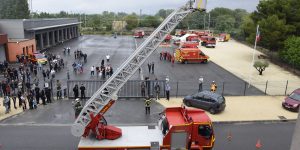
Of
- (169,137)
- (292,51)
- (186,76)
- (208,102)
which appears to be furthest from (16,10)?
(169,137)

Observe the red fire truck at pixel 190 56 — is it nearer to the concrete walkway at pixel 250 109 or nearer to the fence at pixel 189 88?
the fence at pixel 189 88

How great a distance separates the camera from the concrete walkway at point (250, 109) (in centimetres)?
1917

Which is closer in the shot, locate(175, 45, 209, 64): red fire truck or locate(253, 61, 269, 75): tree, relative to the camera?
locate(253, 61, 269, 75): tree

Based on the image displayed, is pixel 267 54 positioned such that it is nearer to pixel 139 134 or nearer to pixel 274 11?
pixel 274 11

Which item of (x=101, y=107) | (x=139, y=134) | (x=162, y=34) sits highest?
(x=162, y=34)

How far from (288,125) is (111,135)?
12.0m

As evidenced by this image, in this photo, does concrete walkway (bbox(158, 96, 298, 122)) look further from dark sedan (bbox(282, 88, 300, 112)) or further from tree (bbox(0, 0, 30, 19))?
tree (bbox(0, 0, 30, 19))

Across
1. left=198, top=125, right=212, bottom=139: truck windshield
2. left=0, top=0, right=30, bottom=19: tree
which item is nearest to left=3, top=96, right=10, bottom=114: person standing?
left=198, top=125, right=212, bottom=139: truck windshield

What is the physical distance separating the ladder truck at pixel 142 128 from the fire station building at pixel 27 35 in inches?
1132

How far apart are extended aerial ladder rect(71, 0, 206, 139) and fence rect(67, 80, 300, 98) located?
960cm

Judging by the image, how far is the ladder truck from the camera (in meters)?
11.8

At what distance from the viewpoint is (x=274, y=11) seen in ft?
137

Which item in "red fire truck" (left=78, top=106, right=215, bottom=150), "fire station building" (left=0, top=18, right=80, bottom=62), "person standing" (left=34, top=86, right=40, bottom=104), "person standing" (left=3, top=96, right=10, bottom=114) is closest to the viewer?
"red fire truck" (left=78, top=106, right=215, bottom=150)

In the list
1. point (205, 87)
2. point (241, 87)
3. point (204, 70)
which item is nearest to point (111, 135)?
point (205, 87)
